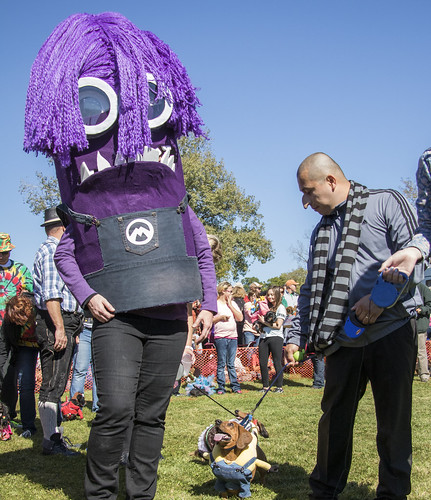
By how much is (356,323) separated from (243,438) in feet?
4.40

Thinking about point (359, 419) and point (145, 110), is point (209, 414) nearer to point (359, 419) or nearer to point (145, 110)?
point (359, 419)

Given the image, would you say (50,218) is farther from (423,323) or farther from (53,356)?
(423,323)

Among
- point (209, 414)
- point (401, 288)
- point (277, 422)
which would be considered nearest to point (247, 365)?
point (209, 414)

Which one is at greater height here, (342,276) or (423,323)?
(342,276)

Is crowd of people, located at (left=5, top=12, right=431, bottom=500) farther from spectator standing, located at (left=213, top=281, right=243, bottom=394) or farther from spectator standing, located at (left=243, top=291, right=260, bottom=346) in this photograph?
spectator standing, located at (left=243, top=291, right=260, bottom=346)

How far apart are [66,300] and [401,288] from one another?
3471 millimetres

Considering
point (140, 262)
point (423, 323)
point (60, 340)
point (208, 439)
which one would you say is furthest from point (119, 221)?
point (423, 323)

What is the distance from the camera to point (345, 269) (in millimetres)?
3137

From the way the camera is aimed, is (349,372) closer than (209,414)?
Yes

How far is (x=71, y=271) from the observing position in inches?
127

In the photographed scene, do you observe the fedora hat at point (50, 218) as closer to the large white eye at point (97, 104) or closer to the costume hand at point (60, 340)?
the costume hand at point (60, 340)

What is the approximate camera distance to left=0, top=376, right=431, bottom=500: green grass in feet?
12.5

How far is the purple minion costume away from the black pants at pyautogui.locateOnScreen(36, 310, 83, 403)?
6.84 feet

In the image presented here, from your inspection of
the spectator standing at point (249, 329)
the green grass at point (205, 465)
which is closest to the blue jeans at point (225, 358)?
the green grass at point (205, 465)
